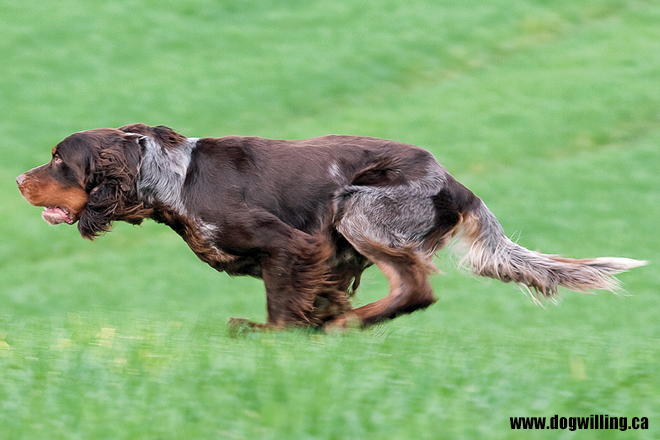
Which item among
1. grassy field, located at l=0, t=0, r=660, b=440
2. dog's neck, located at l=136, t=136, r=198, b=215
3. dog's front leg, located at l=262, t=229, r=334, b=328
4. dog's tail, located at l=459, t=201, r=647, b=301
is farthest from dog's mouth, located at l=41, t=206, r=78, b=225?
dog's tail, located at l=459, t=201, r=647, b=301

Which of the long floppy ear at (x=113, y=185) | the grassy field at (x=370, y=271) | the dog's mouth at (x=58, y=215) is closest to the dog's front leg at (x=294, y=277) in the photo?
the grassy field at (x=370, y=271)

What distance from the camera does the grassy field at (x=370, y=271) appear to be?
4.38m

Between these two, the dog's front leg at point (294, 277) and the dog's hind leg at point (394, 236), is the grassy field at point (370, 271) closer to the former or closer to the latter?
the dog's hind leg at point (394, 236)

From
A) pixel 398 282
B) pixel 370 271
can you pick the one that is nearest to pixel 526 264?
pixel 398 282

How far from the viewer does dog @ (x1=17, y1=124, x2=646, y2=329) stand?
6215mm

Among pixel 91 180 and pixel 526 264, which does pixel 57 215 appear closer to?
pixel 91 180

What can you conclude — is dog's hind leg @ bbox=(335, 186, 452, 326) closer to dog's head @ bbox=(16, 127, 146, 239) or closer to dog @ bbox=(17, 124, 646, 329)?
dog @ bbox=(17, 124, 646, 329)

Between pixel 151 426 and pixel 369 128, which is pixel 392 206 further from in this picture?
pixel 369 128

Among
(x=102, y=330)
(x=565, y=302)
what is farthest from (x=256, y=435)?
(x=565, y=302)

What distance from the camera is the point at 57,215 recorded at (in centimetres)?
638

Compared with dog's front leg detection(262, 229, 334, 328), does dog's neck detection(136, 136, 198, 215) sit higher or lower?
higher

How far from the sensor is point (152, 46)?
24.1 metres

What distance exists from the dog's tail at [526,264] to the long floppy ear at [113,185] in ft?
7.62

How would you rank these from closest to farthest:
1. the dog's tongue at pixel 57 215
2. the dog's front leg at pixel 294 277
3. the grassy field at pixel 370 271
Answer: the grassy field at pixel 370 271 < the dog's front leg at pixel 294 277 < the dog's tongue at pixel 57 215
